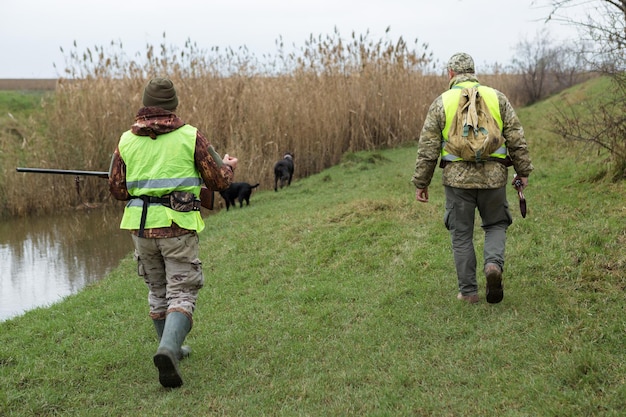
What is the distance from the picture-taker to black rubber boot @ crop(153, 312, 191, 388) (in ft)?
13.4

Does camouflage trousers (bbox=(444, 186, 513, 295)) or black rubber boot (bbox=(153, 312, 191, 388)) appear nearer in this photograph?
black rubber boot (bbox=(153, 312, 191, 388))

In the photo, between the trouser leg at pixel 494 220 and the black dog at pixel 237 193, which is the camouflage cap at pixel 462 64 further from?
the black dog at pixel 237 193

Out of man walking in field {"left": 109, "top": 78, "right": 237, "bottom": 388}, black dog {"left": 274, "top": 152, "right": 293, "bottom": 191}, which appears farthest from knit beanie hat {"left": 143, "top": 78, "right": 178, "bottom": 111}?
black dog {"left": 274, "top": 152, "right": 293, "bottom": 191}

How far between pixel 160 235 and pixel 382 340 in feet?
5.91

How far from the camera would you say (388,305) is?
562 centimetres

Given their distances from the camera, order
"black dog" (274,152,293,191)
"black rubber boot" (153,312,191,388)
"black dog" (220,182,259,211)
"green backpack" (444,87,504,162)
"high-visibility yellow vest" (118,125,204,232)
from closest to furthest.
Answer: "black rubber boot" (153,312,191,388) < "high-visibility yellow vest" (118,125,204,232) < "green backpack" (444,87,504,162) < "black dog" (220,182,259,211) < "black dog" (274,152,293,191)

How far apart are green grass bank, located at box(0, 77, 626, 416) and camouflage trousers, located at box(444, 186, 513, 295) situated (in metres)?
0.32

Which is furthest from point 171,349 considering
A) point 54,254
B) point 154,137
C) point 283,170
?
point 283,170

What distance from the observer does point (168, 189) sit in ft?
14.0

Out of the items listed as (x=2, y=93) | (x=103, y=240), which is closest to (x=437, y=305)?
(x=103, y=240)

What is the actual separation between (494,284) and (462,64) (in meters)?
1.75

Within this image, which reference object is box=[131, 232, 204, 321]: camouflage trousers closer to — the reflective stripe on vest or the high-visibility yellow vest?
the high-visibility yellow vest

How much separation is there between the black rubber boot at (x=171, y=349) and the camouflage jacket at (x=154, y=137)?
0.55 meters

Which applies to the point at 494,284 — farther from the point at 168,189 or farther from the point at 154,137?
the point at 154,137
